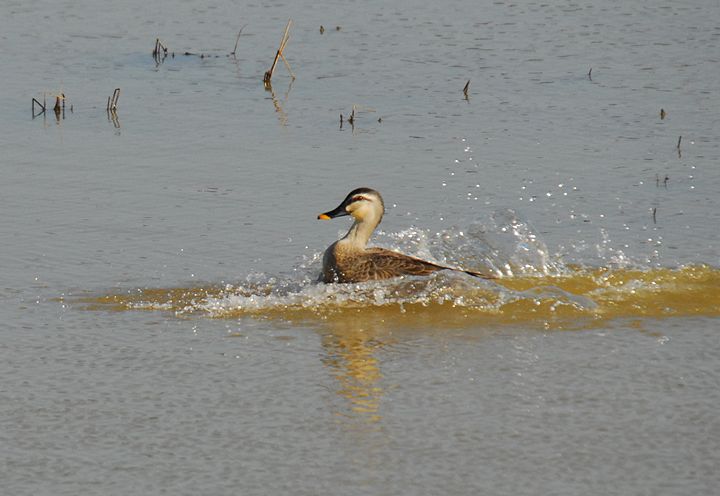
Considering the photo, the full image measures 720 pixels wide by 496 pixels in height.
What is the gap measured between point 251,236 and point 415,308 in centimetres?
157

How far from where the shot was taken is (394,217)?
995 centimetres

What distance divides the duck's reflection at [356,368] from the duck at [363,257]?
0.98m

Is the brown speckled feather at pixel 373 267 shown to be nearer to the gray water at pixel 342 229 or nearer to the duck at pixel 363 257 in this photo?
the duck at pixel 363 257

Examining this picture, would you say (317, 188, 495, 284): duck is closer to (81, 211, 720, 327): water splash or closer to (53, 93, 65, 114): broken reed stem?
→ (81, 211, 720, 327): water splash

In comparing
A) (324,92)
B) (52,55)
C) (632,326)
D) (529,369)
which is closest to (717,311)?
(632,326)

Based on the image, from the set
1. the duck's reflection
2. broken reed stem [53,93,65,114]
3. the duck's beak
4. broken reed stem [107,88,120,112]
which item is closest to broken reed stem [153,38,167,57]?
broken reed stem [107,88,120,112]

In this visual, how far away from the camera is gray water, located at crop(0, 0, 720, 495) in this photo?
5.86m

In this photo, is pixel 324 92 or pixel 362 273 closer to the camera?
pixel 362 273

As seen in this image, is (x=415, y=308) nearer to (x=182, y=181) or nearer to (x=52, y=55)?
(x=182, y=181)

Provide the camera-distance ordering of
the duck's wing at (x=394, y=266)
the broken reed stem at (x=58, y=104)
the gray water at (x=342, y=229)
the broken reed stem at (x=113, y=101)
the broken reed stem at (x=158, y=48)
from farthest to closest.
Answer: the broken reed stem at (x=158, y=48)
the broken reed stem at (x=113, y=101)
the broken reed stem at (x=58, y=104)
the duck's wing at (x=394, y=266)
the gray water at (x=342, y=229)

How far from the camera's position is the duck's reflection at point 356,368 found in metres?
6.41

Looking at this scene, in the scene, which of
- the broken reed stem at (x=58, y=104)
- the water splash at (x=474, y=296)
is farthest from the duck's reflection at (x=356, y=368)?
the broken reed stem at (x=58, y=104)

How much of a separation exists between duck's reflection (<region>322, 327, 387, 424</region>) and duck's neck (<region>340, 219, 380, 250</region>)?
1.23 metres

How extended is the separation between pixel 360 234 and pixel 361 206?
195 millimetres
